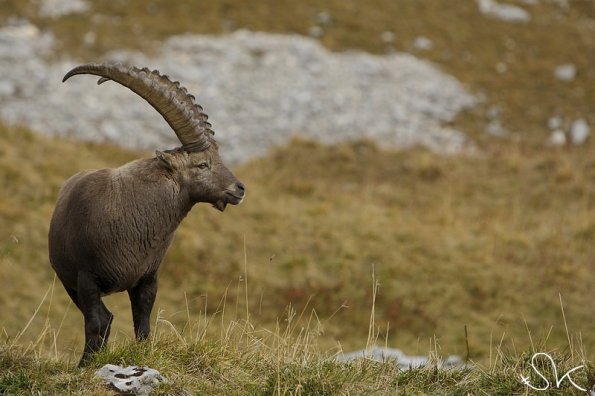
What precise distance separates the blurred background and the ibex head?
0.81 m

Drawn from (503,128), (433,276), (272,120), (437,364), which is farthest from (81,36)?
(437,364)

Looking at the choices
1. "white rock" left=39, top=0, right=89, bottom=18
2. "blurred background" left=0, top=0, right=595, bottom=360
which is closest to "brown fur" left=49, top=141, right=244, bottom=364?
"blurred background" left=0, top=0, right=595, bottom=360

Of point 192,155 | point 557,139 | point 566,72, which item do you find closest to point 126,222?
point 192,155

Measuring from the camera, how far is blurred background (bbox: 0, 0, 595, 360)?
1667 cm

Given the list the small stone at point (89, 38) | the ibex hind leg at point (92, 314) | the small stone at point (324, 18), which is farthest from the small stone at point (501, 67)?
the ibex hind leg at point (92, 314)

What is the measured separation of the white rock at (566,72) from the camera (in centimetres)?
4119

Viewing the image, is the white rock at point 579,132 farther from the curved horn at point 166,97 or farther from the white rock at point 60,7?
the curved horn at point 166,97

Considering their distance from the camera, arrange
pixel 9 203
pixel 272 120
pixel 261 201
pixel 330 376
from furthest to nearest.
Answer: pixel 272 120
pixel 261 201
pixel 9 203
pixel 330 376

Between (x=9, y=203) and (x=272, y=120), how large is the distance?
16979 millimetres

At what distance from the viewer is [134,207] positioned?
25.1 feet

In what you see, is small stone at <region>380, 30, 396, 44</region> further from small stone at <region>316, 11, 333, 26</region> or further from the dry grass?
the dry grass

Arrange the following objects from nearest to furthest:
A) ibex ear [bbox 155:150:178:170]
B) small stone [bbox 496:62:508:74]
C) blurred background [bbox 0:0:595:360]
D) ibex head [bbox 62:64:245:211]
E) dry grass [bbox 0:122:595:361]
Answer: ibex head [bbox 62:64:245:211]
ibex ear [bbox 155:150:178:170]
dry grass [bbox 0:122:595:361]
blurred background [bbox 0:0:595:360]
small stone [bbox 496:62:508:74]

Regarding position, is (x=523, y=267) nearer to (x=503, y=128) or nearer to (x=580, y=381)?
(x=580, y=381)

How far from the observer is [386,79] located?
127 feet
